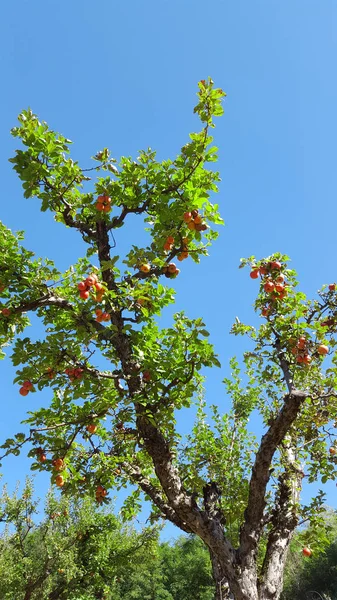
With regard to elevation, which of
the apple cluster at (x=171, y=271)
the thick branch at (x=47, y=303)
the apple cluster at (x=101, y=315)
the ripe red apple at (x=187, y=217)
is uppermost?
the ripe red apple at (x=187, y=217)

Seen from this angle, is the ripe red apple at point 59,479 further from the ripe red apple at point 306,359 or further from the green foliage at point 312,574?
the green foliage at point 312,574

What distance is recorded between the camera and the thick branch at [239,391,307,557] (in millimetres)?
5895

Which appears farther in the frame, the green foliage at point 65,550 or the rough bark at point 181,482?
the green foliage at point 65,550

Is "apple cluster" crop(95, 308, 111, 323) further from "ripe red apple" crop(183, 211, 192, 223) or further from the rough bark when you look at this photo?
"ripe red apple" crop(183, 211, 192, 223)

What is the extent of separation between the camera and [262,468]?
20.1ft

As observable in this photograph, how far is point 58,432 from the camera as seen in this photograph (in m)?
6.52

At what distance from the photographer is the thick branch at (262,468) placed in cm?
589

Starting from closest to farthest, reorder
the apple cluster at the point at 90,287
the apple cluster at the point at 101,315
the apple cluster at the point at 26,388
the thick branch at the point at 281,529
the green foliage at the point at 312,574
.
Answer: the apple cluster at the point at 90,287 < the apple cluster at the point at 101,315 < the apple cluster at the point at 26,388 < the thick branch at the point at 281,529 < the green foliage at the point at 312,574

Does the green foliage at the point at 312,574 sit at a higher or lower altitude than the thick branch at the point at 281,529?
higher

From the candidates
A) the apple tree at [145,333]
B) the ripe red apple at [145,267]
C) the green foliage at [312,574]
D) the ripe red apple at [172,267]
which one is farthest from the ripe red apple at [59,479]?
the green foliage at [312,574]

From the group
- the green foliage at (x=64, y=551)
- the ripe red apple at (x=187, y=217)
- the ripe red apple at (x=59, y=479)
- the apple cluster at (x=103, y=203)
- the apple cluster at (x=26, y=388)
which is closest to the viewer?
the ripe red apple at (x=187, y=217)

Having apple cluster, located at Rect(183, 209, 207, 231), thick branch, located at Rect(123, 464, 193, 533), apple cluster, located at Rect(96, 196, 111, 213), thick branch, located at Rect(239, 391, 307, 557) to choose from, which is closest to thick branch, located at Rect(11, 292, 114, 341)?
apple cluster, located at Rect(96, 196, 111, 213)

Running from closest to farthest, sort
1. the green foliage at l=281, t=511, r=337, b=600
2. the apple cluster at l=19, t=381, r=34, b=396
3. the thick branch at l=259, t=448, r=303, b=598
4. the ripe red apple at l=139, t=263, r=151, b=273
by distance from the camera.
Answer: the ripe red apple at l=139, t=263, r=151, b=273 < the apple cluster at l=19, t=381, r=34, b=396 < the thick branch at l=259, t=448, r=303, b=598 < the green foliage at l=281, t=511, r=337, b=600

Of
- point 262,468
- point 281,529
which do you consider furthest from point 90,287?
point 281,529
